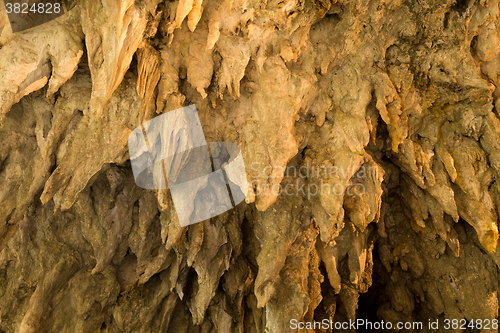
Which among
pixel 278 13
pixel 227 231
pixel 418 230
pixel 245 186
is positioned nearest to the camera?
pixel 278 13

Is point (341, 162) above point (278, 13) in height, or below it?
below

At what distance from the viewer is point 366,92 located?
17.0 feet

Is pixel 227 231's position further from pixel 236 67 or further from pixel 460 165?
pixel 460 165

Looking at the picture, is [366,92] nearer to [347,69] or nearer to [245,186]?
[347,69]

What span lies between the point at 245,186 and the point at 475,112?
4.28 meters

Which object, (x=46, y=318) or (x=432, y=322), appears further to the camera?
(x=432, y=322)

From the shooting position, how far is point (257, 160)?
15.9 ft

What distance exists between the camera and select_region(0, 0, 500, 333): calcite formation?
4.35m

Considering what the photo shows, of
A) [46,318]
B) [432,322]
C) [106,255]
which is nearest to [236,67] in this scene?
[106,255]

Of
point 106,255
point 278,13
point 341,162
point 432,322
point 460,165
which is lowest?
point 432,322

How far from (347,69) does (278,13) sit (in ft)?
5.41

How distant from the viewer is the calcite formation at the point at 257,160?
14.3 feet

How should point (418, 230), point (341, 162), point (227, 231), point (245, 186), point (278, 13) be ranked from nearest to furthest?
point (278, 13) → point (245, 186) → point (341, 162) → point (227, 231) → point (418, 230)

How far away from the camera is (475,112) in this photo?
553 cm
